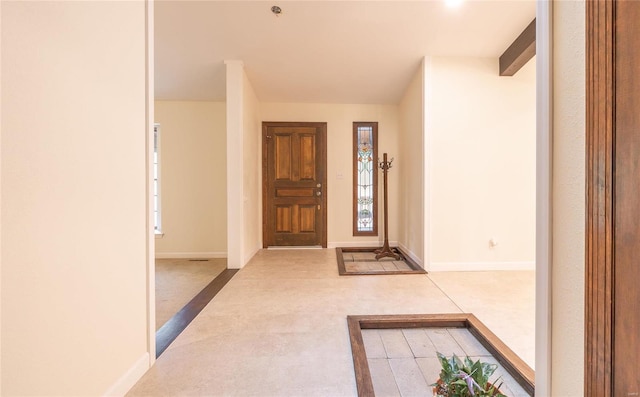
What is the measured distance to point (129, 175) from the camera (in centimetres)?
132

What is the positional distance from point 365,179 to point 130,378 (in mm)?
4110

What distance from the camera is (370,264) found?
3.66 metres

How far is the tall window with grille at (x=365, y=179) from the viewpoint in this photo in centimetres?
480

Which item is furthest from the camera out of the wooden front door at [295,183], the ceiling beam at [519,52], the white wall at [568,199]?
the wooden front door at [295,183]

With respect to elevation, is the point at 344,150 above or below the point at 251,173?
above

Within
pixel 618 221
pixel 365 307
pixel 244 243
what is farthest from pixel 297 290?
pixel 618 221

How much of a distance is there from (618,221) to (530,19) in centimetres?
287

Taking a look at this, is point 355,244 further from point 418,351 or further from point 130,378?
point 130,378

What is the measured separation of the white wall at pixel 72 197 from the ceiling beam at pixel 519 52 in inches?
129

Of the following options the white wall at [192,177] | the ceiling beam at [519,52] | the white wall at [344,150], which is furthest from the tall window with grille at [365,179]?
the white wall at [192,177]

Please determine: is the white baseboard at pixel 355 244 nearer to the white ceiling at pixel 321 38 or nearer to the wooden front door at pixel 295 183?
the wooden front door at pixel 295 183

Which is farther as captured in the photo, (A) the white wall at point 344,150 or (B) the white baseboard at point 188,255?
(A) the white wall at point 344,150

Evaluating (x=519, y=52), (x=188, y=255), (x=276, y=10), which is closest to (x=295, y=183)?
(x=188, y=255)

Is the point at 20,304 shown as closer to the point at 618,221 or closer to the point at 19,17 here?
the point at 19,17
